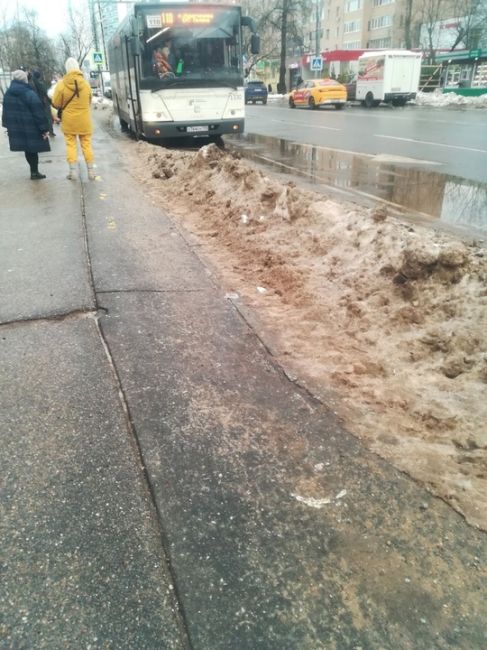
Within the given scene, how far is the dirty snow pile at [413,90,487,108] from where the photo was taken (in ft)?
110

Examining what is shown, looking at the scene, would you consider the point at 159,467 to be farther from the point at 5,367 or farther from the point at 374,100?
the point at 374,100

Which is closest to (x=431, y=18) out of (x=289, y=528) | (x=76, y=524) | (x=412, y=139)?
(x=412, y=139)

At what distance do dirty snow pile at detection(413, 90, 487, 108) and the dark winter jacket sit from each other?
106 ft

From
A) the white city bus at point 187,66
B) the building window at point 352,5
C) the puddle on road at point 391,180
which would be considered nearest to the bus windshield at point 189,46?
the white city bus at point 187,66

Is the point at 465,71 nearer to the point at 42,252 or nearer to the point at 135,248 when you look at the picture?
the point at 135,248

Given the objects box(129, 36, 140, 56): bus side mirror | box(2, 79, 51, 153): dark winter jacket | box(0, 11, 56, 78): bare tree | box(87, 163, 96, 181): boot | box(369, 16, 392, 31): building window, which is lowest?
box(87, 163, 96, 181): boot

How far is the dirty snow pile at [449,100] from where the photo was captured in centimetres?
3355

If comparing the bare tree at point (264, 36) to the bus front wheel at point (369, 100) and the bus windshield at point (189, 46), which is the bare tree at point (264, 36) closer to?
the bus front wheel at point (369, 100)

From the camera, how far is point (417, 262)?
394 centimetres

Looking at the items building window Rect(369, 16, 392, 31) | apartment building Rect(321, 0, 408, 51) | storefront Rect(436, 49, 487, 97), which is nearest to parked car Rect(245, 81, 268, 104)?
storefront Rect(436, 49, 487, 97)

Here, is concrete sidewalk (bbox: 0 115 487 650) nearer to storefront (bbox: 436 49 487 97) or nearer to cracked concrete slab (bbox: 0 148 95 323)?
cracked concrete slab (bbox: 0 148 95 323)

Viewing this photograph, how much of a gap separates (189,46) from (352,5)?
255 ft

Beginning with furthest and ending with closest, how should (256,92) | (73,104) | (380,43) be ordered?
(380,43) → (256,92) → (73,104)

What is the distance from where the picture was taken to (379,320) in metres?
3.71
